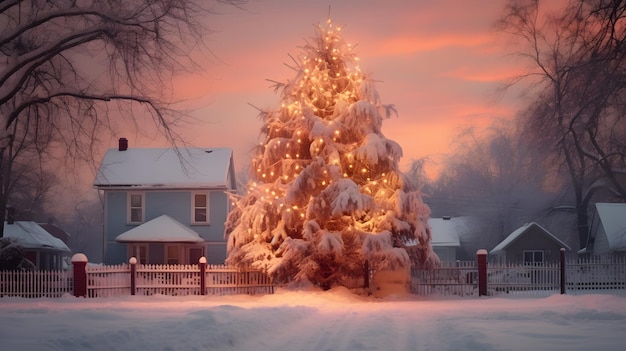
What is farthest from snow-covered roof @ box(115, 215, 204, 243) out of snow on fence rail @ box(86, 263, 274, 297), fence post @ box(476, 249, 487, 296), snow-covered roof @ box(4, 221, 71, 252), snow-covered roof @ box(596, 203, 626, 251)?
snow-covered roof @ box(596, 203, 626, 251)

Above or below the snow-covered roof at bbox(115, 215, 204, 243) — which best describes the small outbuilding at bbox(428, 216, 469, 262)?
below

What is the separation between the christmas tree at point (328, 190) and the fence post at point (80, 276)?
5.52 meters

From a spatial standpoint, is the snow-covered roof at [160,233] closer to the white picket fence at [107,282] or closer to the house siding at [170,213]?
the house siding at [170,213]

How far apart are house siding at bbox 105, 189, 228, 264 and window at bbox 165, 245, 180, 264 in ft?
5.43

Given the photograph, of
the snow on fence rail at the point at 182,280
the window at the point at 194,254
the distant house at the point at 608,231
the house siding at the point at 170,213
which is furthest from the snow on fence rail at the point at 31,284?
the distant house at the point at 608,231

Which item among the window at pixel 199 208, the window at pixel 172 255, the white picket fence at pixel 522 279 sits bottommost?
the white picket fence at pixel 522 279

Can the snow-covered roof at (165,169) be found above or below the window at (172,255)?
above

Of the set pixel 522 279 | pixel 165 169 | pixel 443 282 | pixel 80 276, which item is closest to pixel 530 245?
pixel 522 279

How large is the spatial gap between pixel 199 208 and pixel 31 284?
44.3 feet

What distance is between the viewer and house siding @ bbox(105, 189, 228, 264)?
4312 centimetres

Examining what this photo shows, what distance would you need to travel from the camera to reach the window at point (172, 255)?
42162 millimetres

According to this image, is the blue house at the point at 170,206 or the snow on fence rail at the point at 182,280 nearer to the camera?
the snow on fence rail at the point at 182,280

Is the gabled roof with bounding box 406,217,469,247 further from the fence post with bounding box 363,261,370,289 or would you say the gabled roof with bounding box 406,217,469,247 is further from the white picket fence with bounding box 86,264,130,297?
the white picket fence with bounding box 86,264,130,297

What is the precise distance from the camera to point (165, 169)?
145 feet
